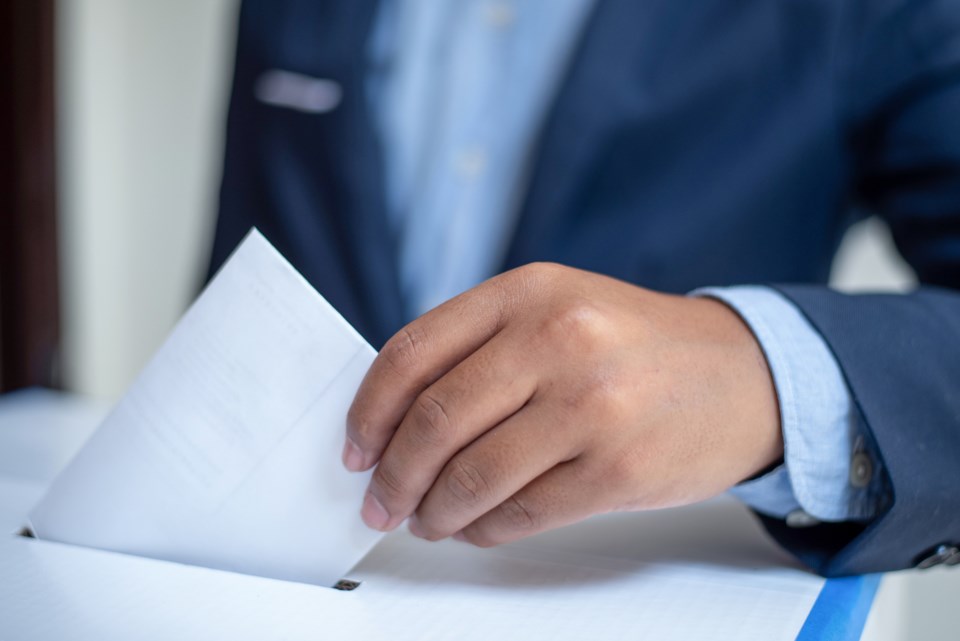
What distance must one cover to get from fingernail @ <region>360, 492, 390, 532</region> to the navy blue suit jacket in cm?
43

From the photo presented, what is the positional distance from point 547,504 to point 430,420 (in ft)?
0.24

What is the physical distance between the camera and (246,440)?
1.38ft

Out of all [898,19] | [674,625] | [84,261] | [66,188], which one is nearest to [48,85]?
[66,188]

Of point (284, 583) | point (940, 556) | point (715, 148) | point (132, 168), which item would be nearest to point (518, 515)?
point (284, 583)

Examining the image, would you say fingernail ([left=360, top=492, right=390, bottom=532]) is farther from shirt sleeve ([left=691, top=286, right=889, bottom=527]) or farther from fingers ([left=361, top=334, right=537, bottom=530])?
shirt sleeve ([left=691, top=286, right=889, bottom=527])

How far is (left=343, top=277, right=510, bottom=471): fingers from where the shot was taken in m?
0.39

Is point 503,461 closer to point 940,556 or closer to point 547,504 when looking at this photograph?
point 547,504

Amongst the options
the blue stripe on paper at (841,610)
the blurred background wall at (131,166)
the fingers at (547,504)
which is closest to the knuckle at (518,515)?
the fingers at (547,504)

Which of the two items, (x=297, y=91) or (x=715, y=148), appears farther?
(x=297, y=91)

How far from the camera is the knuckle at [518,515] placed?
1.35 ft

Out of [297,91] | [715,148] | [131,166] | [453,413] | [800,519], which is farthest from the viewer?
[131,166]

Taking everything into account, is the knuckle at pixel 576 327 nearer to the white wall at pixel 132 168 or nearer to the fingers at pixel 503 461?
the fingers at pixel 503 461

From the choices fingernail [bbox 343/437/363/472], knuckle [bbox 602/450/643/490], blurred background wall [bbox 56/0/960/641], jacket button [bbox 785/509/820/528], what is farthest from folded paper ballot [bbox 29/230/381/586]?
blurred background wall [bbox 56/0/960/641]

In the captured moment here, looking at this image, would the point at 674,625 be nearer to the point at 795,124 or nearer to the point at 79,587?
the point at 79,587
